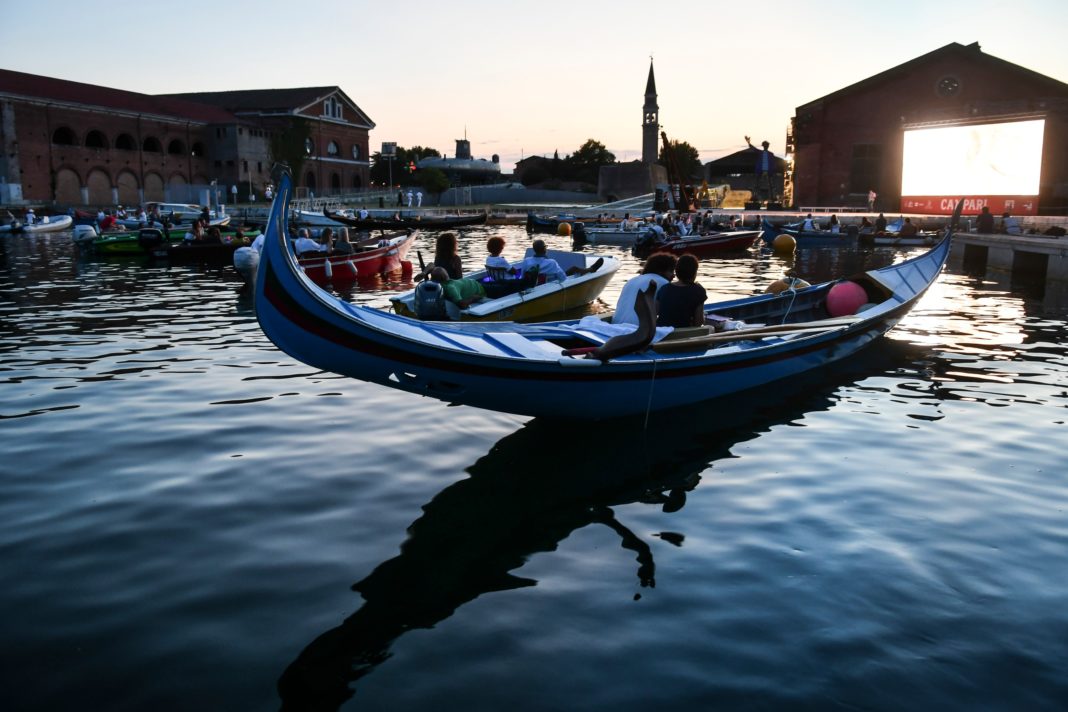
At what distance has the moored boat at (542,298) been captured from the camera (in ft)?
38.0

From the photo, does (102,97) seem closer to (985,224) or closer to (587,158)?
(985,224)

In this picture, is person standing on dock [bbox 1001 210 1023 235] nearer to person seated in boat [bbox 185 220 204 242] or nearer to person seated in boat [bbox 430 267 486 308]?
person seated in boat [bbox 430 267 486 308]

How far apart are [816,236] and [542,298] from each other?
85.0ft

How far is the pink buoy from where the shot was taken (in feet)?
37.3

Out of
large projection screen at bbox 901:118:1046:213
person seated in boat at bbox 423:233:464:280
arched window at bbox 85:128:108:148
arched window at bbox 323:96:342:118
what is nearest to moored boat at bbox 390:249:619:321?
person seated in boat at bbox 423:233:464:280

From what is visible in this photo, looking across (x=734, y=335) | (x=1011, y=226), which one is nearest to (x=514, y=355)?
(x=734, y=335)

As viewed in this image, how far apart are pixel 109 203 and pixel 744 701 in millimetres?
63312

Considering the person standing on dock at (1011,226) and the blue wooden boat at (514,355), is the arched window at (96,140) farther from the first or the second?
the blue wooden boat at (514,355)

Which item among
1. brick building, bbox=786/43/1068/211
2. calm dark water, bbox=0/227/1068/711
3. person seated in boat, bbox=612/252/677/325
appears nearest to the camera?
calm dark water, bbox=0/227/1068/711

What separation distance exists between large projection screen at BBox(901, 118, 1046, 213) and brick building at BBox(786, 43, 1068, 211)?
2.33 m

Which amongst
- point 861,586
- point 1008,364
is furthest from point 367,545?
point 1008,364

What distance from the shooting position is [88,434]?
756cm

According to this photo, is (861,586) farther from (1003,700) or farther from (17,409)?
(17,409)

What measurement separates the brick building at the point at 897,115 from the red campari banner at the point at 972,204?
411 centimetres
